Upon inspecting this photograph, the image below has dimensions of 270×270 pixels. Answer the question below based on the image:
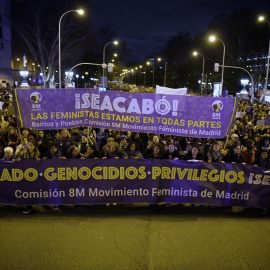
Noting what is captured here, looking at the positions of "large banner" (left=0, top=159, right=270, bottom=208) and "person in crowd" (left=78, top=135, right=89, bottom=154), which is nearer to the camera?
"large banner" (left=0, top=159, right=270, bottom=208)

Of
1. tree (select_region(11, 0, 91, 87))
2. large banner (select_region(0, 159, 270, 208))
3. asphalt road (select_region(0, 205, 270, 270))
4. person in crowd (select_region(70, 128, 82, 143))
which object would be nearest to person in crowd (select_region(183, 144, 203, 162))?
large banner (select_region(0, 159, 270, 208))

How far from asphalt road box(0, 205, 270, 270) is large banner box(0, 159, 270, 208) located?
0.30m

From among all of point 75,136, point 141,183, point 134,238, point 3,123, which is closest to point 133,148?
point 141,183

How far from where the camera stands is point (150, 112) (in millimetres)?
7445

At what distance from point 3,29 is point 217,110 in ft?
232

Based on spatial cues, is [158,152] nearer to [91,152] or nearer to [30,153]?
[91,152]

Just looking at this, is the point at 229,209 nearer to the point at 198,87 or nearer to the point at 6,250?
the point at 6,250

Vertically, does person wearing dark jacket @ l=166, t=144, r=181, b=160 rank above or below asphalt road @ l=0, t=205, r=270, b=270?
above

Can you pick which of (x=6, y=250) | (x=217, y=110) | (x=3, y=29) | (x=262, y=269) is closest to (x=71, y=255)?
(x=6, y=250)

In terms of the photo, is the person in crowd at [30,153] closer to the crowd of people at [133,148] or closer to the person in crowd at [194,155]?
the crowd of people at [133,148]

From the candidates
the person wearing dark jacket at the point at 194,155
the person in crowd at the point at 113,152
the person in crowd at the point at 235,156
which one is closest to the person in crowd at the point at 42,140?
the person in crowd at the point at 113,152

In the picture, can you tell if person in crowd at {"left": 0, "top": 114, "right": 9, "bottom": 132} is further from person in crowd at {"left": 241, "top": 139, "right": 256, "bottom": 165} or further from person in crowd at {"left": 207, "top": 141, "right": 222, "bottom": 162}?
person in crowd at {"left": 241, "top": 139, "right": 256, "bottom": 165}

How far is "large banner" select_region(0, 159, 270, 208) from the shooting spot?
6473 millimetres

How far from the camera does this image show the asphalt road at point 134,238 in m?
4.81
